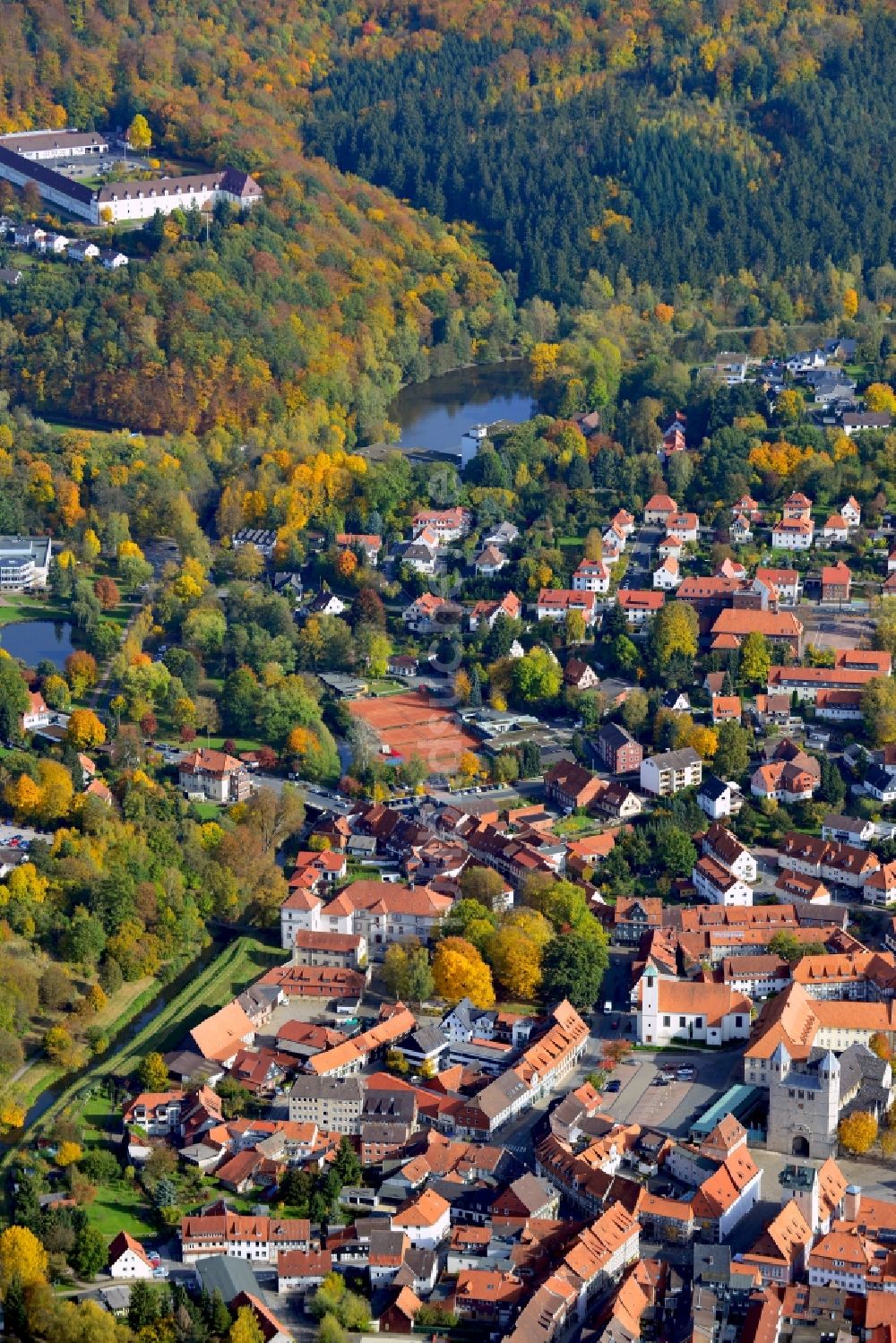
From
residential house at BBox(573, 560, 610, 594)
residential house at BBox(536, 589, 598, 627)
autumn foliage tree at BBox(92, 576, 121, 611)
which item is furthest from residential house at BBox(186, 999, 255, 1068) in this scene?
residential house at BBox(573, 560, 610, 594)

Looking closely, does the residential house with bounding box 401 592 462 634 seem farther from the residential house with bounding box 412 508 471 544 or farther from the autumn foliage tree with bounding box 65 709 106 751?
the autumn foliage tree with bounding box 65 709 106 751

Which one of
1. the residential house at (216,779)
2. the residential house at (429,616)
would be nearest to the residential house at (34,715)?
the residential house at (216,779)

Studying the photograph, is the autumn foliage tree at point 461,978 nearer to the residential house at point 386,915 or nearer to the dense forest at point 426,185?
the residential house at point 386,915

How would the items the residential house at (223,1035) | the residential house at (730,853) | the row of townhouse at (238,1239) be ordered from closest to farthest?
the row of townhouse at (238,1239)
the residential house at (223,1035)
the residential house at (730,853)

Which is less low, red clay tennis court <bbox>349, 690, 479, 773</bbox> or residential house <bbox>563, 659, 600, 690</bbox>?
residential house <bbox>563, 659, 600, 690</bbox>

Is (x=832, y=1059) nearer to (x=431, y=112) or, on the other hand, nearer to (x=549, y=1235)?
(x=549, y=1235)

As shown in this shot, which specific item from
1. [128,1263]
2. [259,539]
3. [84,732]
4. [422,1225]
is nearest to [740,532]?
[259,539]
